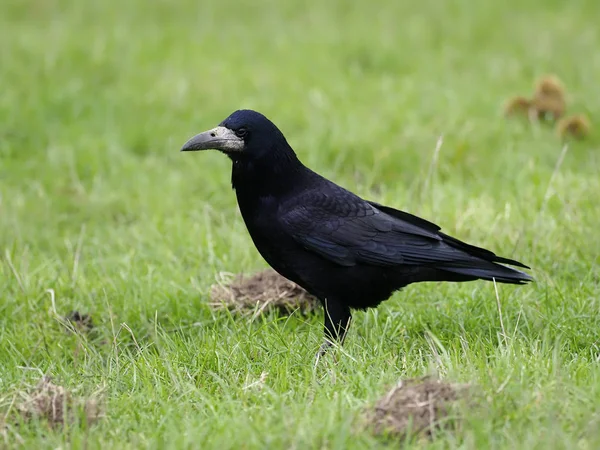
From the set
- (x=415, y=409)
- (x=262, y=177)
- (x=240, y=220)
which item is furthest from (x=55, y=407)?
(x=240, y=220)

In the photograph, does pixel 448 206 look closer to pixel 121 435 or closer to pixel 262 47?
pixel 121 435

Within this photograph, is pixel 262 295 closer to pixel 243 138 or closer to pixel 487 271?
pixel 243 138

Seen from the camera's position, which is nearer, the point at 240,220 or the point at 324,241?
the point at 324,241

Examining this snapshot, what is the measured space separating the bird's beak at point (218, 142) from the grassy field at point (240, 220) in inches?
32.8

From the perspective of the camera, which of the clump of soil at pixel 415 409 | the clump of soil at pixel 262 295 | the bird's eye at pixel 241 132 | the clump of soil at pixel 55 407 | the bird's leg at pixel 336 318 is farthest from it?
the clump of soil at pixel 262 295

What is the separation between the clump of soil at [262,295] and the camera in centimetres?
475

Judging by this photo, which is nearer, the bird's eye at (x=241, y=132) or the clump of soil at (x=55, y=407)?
the clump of soil at (x=55, y=407)

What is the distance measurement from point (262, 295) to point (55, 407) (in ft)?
5.40

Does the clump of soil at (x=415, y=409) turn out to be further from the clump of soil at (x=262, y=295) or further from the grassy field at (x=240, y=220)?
the clump of soil at (x=262, y=295)

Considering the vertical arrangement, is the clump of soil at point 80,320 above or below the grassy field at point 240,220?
below

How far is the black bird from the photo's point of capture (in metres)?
4.35

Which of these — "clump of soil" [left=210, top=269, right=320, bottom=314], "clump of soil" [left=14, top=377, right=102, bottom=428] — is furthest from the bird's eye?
"clump of soil" [left=14, top=377, right=102, bottom=428]

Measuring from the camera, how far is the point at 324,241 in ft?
14.4

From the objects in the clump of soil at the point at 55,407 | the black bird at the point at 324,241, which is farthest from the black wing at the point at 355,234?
the clump of soil at the point at 55,407
